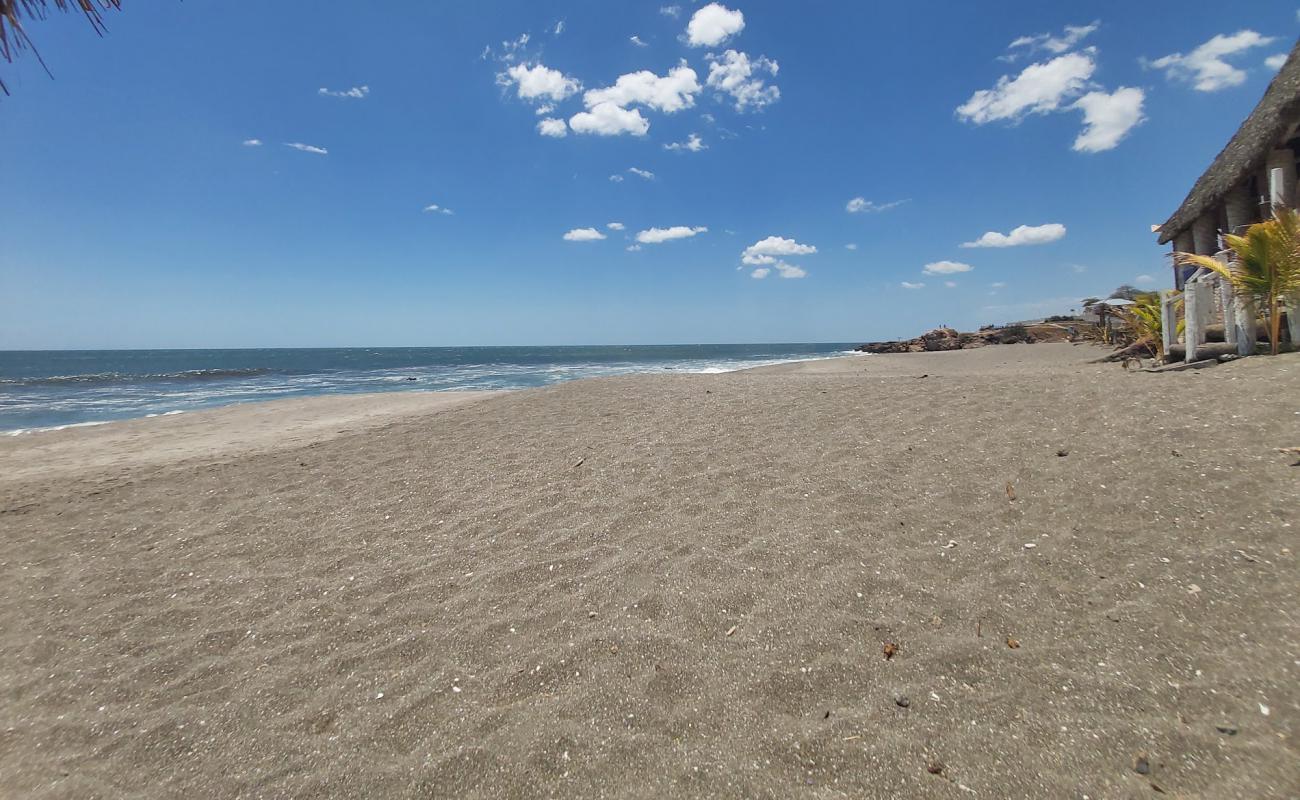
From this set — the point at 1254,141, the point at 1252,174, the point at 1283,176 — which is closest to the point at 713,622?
the point at 1283,176

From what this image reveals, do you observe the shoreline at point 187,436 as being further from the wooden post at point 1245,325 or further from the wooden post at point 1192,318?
the wooden post at point 1245,325

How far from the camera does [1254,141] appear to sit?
34.5 feet

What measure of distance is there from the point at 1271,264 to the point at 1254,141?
19.8ft

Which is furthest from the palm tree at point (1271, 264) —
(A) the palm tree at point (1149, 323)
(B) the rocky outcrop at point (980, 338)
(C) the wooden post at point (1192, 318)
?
(B) the rocky outcrop at point (980, 338)

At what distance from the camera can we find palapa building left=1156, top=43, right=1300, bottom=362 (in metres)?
7.91

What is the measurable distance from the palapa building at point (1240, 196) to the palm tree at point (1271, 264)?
0.21 meters

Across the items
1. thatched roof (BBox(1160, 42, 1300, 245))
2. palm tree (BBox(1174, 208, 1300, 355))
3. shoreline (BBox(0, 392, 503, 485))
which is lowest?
shoreline (BBox(0, 392, 503, 485))

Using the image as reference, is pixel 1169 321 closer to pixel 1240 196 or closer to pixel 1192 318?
pixel 1192 318

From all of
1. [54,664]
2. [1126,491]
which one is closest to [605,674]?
[54,664]

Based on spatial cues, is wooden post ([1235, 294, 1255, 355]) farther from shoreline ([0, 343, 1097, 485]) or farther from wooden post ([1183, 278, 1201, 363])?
shoreline ([0, 343, 1097, 485])

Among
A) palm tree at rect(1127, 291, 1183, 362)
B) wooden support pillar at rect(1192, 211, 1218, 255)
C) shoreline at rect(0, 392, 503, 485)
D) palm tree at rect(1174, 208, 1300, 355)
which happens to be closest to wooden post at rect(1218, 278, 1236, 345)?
palm tree at rect(1174, 208, 1300, 355)

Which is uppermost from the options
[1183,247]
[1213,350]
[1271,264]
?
[1183,247]

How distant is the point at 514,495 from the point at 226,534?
2772 mm

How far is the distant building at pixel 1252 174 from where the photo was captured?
9.89 metres
